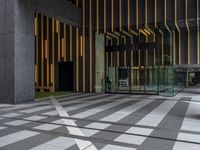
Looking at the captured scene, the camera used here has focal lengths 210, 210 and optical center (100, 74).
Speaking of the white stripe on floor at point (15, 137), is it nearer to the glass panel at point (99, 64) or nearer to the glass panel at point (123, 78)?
the glass panel at point (99, 64)

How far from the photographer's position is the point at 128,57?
1912cm

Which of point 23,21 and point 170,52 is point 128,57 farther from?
point 23,21

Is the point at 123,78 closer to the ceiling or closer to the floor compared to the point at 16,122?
closer to the ceiling

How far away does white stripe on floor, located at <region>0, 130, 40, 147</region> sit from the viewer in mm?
5246

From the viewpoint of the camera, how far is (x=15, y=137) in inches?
222

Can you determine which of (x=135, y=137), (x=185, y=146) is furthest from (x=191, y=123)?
(x=135, y=137)

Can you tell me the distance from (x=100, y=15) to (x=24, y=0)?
7328 mm

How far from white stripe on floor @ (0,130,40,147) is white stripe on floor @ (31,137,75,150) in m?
0.85

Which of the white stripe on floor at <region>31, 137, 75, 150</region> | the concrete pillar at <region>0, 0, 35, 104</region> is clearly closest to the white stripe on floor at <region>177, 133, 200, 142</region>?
the white stripe on floor at <region>31, 137, 75, 150</region>

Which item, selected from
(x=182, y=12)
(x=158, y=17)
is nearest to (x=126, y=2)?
(x=158, y=17)

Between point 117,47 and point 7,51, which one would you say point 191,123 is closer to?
point 7,51

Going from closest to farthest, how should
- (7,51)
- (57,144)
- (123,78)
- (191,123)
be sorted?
1. (57,144)
2. (191,123)
3. (7,51)
4. (123,78)

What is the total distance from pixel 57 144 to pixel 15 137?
4.46ft

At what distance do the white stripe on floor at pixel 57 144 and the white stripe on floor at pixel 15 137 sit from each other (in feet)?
2.78
